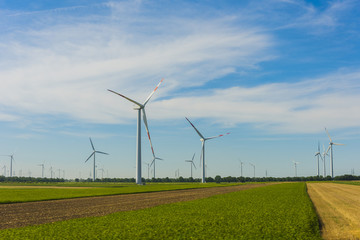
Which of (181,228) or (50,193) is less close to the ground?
(181,228)

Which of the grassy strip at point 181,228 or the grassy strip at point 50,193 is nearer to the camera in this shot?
the grassy strip at point 181,228

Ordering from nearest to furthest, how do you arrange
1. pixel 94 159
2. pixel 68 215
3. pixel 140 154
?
1. pixel 68 215
2. pixel 140 154
3. pixel 94 159

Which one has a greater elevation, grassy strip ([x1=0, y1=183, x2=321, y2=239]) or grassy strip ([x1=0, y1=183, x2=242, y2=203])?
grassy strip ([x1=0, y1=183, x2=321, y2=239])

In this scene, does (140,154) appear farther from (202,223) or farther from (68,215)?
(202,223)

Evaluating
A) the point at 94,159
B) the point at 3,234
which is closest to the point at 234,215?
the point at 3,234

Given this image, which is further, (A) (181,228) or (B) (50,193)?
A: (B) (50,193)

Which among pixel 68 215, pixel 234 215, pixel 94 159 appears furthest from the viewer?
pixel 94 159

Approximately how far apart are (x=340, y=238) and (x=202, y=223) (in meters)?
8.51

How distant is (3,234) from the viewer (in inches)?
797

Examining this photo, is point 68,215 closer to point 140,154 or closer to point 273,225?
point 273,225

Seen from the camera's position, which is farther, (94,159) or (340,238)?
(94,159)

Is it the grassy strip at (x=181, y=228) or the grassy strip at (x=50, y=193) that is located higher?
the grassy strip at (x=181, y=228)

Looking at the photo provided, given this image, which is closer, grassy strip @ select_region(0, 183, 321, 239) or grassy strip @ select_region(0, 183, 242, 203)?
grassy strip @ select_region(0, 183, 321, 239)

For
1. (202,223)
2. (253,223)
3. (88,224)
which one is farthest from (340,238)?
(88,224)
